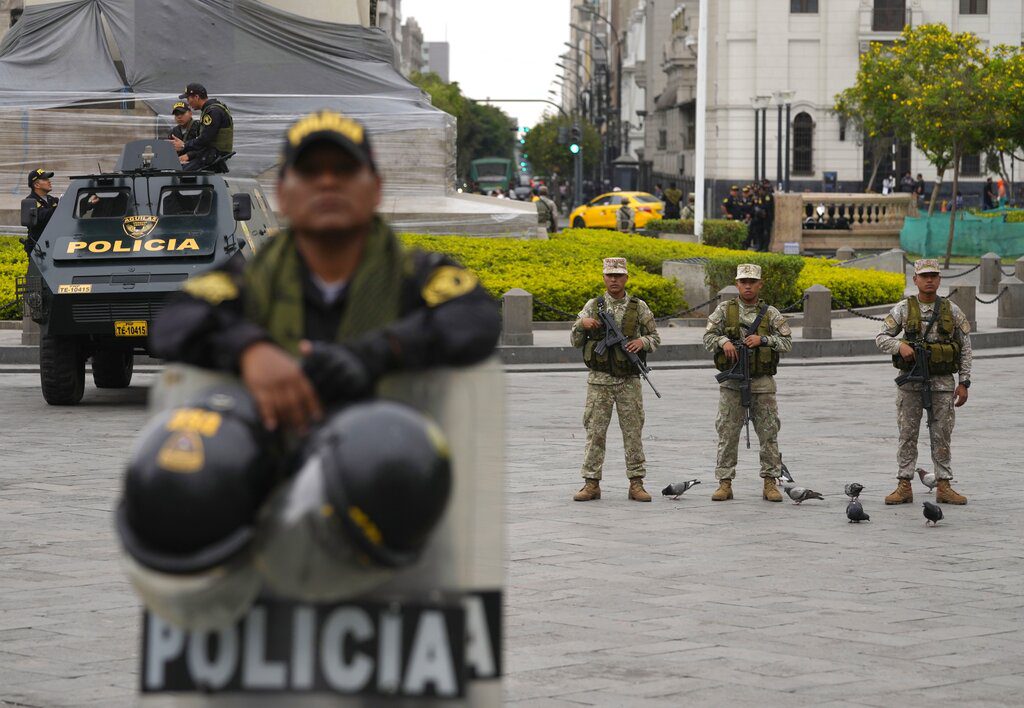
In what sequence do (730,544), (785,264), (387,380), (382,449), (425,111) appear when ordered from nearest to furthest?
(382,449) < (387,380) < (730,544) < (785,264) < (425,111)

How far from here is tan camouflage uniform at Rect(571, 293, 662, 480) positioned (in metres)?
11.4

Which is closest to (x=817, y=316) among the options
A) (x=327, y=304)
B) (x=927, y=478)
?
(x=927, y=478)

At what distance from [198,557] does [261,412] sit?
0.90ft

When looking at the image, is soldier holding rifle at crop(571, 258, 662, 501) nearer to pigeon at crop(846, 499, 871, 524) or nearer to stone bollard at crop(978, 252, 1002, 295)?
pigeon at crop(846, 499, 871, 524)

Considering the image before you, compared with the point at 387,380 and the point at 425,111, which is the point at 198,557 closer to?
the point at 387,380

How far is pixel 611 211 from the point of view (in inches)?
2115

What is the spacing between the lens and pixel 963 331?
11.4 metres

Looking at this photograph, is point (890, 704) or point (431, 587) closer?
point (431, 587)

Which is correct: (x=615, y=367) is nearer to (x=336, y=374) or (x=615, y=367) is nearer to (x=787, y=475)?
(x=787, y=475)

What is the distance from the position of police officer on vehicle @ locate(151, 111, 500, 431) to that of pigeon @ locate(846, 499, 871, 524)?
7464 millimetres

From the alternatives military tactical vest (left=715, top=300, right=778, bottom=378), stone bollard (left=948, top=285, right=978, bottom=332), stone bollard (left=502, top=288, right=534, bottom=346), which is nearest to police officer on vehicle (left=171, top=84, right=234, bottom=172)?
stone bollard (left=502, top=288, right=534, bottom=346)

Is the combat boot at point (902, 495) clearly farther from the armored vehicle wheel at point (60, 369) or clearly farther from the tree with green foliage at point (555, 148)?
the tree with green foliage at point (555, 148)

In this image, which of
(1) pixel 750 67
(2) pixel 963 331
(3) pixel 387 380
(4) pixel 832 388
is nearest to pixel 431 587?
(3) pixel 387 380

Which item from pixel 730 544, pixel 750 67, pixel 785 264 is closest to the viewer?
pixel 730 544
